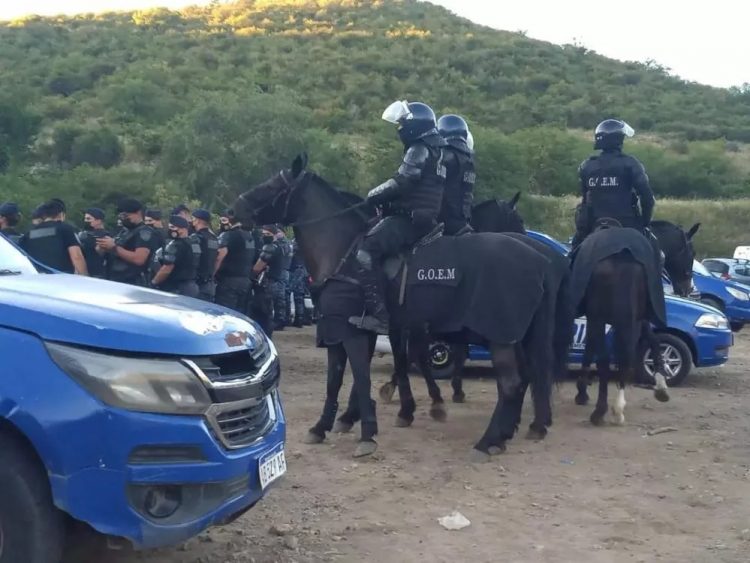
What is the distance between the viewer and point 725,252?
33.7m

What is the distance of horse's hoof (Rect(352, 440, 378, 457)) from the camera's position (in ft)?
25.3

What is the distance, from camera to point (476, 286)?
7961 millimetres

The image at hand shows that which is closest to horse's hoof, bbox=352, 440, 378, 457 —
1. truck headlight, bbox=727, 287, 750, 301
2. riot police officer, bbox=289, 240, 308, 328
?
riot police officer, bbox=289, 240, 308, 328

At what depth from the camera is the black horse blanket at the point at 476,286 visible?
7945 mm

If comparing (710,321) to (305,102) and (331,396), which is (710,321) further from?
(305,102)

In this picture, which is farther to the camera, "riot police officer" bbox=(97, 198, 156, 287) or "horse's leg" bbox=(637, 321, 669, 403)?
"riot police officer" bbox=(97, 198, 156, 287)

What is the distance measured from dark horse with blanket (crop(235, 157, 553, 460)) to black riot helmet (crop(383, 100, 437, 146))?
81cm

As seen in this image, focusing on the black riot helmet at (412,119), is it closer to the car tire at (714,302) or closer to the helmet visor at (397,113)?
the helmet visor at (397,113)

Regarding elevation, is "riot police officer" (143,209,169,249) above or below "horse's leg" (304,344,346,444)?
above

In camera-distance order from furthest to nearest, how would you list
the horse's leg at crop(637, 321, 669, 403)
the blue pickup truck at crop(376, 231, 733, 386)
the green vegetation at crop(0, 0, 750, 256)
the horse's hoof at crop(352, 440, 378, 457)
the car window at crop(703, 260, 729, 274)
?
the green vegetation at crop(0, 0, 750, 256)
the car window at crop(703, 260, 729, 274)
the blue pickup truck at crop(376, 231, 733, 386)
the horse's leg at crop(637, 321, 669, 403)
the horse's hoof at crop(352, 440, 378, 457)

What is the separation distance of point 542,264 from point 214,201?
79.3 ft

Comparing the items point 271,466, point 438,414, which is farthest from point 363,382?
point 271,466

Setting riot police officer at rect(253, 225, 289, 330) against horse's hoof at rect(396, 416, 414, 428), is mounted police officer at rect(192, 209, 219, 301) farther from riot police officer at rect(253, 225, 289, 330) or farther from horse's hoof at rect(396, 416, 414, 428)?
horse's hoof at rect(396, 416, 414, 428)

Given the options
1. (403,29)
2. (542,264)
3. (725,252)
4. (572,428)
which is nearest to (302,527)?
(542,264)
